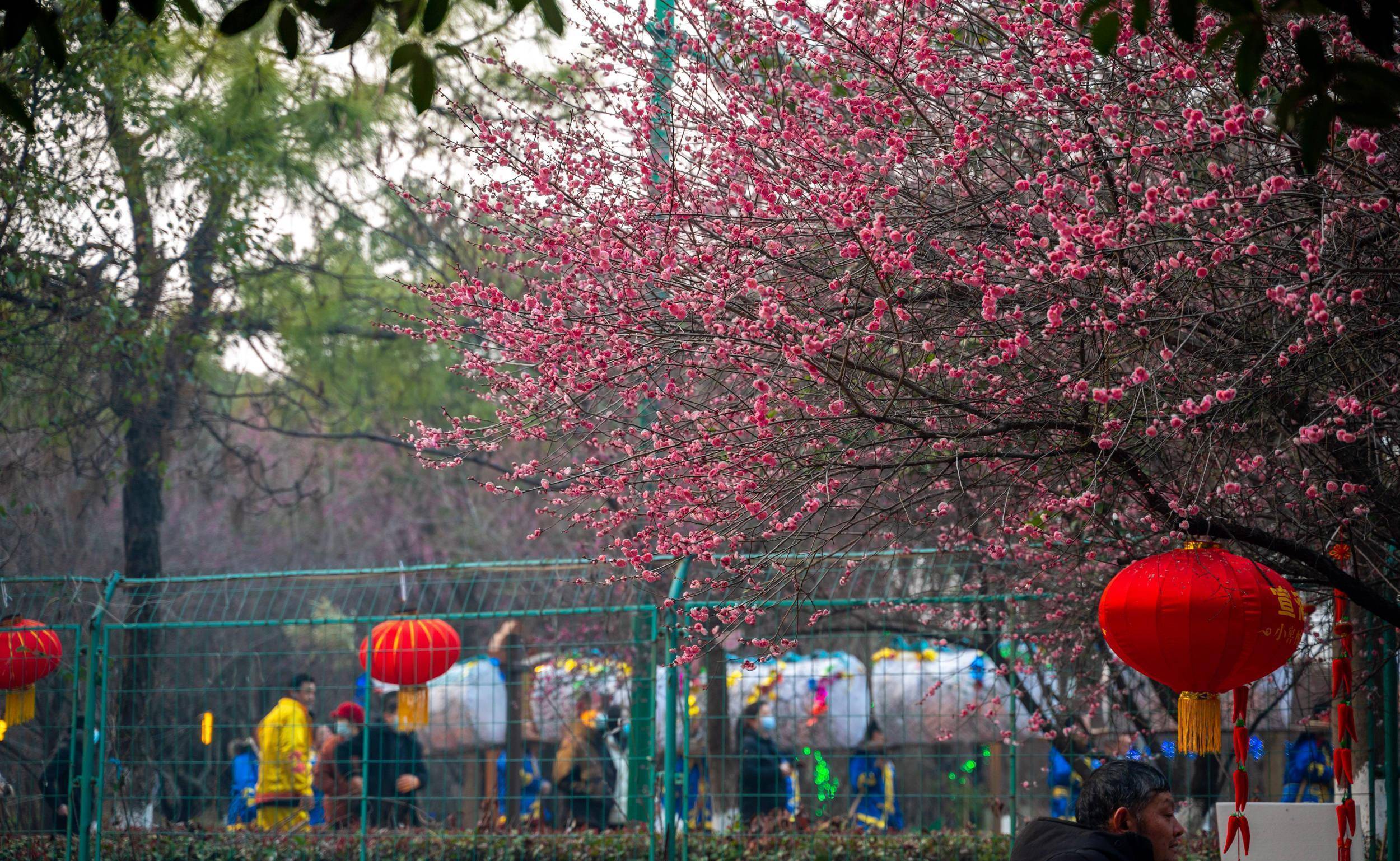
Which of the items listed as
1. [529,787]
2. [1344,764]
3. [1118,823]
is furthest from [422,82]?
[529,787]

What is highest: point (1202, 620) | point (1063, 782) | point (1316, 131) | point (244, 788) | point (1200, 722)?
point (1316, 131)

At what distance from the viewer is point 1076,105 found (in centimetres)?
379

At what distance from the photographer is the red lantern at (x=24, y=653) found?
810cm

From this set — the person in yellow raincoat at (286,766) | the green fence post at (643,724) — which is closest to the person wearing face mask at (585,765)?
Answer: the green fence post at (643,724)

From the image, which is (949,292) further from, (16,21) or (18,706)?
(18,706)

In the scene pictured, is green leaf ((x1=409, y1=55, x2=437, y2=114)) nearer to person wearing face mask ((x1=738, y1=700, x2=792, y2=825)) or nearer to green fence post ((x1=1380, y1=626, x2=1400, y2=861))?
green fence post ((x1=1380, y1=626, x2=1400, y2=861))

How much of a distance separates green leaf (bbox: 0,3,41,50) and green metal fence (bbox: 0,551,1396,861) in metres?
2.66

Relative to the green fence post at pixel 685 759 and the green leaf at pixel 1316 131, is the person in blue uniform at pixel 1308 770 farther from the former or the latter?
the green leaf at pixel 1316 131

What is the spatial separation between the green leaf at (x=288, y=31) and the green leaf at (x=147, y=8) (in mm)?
239

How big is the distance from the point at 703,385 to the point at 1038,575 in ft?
5.95

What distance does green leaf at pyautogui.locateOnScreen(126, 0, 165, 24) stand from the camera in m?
2.51

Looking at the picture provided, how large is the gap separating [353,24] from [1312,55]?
71.3 inches

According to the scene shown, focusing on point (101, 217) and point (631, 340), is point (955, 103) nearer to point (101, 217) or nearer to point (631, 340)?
point (631, 340)

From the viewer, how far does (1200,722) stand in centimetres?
428
